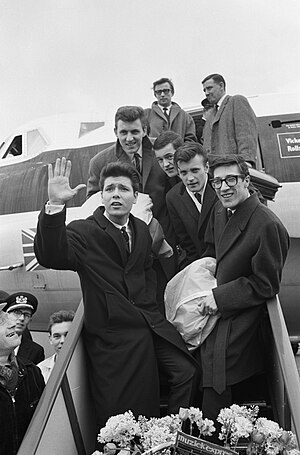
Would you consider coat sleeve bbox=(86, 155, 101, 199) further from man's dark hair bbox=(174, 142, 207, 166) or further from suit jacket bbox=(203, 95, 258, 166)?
suit jacket bbox=(203, 95, 258, 166)

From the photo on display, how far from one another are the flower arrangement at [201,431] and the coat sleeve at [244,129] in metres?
2.99

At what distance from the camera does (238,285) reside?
3.55m

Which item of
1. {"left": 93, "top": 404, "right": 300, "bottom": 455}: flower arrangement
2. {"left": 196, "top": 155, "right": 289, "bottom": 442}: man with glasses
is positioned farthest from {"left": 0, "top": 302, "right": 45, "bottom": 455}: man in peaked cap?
{"left": 196, "top": 155, "right": 289, "bottom": 442}: man with glasses

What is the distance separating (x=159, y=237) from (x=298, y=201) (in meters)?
2.99

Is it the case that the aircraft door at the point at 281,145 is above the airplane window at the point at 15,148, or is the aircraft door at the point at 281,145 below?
below

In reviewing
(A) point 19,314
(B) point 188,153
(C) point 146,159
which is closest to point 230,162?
(B) point 188,153

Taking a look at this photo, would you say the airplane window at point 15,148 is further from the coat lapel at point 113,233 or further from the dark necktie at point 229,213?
the dark necktie at point 229,213

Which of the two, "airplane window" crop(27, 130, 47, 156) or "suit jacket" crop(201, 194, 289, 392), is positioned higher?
"airplane window" crop(27, 130, 47, 156)

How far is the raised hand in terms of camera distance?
10.9 feet

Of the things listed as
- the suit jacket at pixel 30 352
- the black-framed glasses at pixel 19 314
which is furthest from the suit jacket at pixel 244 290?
the suit jacket at pixel 30 352

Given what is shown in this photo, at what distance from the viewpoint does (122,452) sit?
2.73m

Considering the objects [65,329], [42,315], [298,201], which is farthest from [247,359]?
[42,315]

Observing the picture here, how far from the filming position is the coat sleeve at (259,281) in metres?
3.50

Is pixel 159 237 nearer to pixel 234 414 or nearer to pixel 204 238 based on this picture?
pixel 204 238
